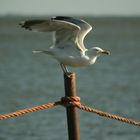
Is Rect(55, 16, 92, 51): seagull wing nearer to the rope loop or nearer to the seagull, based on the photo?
the seagull

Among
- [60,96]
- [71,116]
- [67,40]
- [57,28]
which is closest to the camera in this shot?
[71,116]

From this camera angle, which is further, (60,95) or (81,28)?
(60,95)

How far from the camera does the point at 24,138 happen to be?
1223 centimetres

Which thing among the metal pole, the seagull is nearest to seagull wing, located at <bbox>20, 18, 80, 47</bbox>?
the seagull

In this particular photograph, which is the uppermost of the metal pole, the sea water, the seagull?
the sea water

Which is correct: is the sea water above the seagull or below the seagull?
above

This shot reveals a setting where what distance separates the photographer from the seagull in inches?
236

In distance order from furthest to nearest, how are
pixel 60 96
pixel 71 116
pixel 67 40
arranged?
pixel 60 96 → pixel 67 40 → pixel 71 116

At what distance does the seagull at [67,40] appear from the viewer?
19.7 ft

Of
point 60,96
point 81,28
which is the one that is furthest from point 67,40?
point 60,96

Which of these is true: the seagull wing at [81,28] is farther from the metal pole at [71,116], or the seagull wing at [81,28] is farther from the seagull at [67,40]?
the metal pole at [71,116]

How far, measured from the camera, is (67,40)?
642 cm

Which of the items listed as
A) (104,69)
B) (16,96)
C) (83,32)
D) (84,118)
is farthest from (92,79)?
(83,32)

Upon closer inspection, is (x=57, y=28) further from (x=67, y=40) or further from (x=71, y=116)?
(x=71, y=116)
